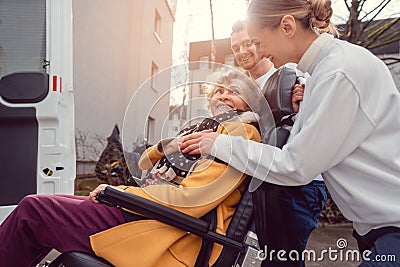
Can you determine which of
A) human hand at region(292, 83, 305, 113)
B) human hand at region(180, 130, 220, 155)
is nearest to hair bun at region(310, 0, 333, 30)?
human hand at region(292, 83, 305, 113)

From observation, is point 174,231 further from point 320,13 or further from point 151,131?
point 320,13

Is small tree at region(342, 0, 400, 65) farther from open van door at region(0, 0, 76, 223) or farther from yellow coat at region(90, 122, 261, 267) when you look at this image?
yellow coat at region(90, 122, 261, 267)

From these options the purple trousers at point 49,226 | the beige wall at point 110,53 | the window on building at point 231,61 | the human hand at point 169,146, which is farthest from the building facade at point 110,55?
the purple trousers at point 49,226

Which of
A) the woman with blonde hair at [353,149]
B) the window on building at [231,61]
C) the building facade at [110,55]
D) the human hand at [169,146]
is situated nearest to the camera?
the woman with blonde hair at [353,149]

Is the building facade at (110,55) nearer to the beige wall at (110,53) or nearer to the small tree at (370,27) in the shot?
the beige wall at (110,53)

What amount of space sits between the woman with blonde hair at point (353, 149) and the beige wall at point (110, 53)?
4.58ft

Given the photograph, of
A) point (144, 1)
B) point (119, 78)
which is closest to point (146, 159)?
point (119, 78)

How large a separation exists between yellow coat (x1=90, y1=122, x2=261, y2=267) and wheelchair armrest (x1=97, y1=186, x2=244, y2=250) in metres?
0.04

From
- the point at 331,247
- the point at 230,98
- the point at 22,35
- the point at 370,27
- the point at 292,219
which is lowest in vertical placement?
the point at 331,247

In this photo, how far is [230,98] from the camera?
3.90 feet

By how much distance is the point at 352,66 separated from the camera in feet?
2.58

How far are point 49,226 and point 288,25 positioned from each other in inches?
33.5

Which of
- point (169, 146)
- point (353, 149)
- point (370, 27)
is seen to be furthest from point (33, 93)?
point (370, 27)

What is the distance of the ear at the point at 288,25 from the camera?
94 centimetres
